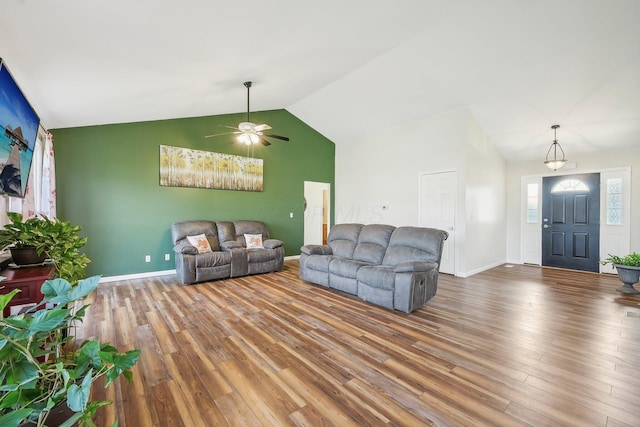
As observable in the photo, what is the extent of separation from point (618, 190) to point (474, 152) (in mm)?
2788

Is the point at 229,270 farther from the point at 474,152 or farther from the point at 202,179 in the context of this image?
the point at 474,152

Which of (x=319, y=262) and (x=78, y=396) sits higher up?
(x=78, y=396)

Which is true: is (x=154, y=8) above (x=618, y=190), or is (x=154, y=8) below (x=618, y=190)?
above

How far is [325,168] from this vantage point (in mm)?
7402

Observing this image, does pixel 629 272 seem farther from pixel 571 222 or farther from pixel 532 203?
pixel 532 203

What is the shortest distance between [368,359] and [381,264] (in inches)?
71.5

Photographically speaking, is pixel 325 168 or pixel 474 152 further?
pixel 325 168

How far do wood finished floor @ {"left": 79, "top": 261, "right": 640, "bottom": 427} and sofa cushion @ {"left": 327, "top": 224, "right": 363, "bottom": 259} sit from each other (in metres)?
0.74

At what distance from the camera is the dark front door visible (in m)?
5.42

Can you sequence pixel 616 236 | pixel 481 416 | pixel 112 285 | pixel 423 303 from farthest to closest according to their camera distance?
pixel 616 236
pixel 112 285
pixel 423 303
pixel 481 416

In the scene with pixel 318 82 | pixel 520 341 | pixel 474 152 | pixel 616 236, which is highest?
pixel 318 82

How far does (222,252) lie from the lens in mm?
4711

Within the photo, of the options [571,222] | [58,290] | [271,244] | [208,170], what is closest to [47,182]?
[208,170]

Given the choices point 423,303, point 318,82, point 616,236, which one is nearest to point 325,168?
point 318,82
